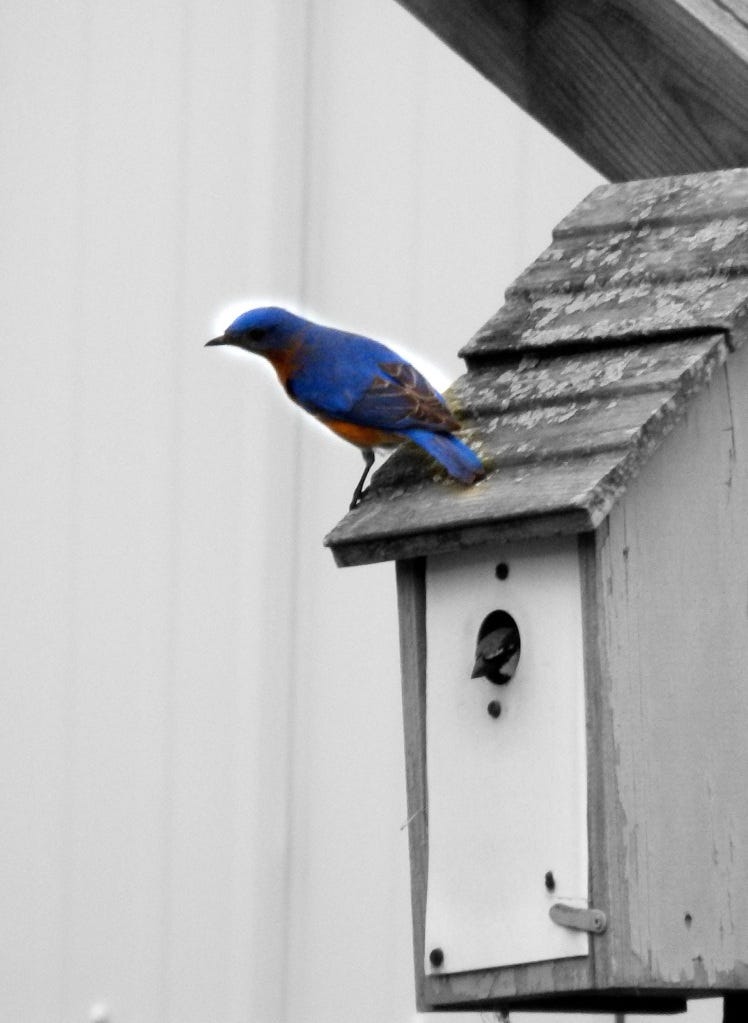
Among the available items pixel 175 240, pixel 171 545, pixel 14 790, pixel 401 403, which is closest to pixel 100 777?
pixel 14 790

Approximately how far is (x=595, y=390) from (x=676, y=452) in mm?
127

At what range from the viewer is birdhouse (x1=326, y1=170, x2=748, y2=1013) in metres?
2.65

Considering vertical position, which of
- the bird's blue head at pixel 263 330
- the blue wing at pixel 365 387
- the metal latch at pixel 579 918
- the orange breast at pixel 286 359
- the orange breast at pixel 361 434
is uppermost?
the bird's blue head at pixel 263 330

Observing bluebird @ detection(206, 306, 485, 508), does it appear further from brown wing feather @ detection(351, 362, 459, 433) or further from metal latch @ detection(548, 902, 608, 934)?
metal latch @ detection(548, 902, 608, 934)

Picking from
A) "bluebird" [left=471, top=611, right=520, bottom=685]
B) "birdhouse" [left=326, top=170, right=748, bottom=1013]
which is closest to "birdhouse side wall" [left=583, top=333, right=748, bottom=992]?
"birdhouse" [left=326, top=170, right=748, bottom=1013]

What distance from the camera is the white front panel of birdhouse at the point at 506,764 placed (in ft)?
8.77

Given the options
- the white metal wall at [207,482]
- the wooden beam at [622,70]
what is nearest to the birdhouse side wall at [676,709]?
the wooden beam at [622,70]

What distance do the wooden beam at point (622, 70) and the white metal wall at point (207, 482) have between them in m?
1.94

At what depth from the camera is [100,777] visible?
5477mm

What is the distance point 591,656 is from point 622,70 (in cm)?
81

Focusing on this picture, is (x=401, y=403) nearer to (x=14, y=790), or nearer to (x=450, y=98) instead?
(x=450, y=98)

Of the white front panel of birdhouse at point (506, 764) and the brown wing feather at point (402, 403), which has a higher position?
the brown wing feather at point (402, 403)

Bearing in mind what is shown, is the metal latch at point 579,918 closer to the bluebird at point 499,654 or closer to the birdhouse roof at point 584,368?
the bluebird at point 499,654

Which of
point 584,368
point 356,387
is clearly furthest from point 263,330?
point 584,368
